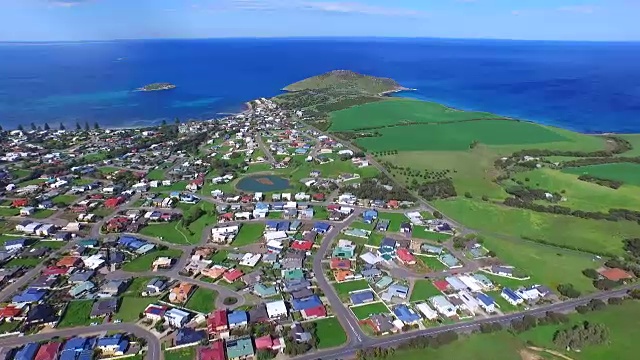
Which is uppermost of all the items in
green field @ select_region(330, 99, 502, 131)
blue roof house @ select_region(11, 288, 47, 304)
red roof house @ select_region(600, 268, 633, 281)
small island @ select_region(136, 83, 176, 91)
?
small island @ select_region(136, 83, 176, 91)

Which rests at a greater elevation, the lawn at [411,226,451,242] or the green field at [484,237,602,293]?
the lawn at [411,226,451,242]

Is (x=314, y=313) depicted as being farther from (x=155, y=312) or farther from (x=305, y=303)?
(x=155, y=312)

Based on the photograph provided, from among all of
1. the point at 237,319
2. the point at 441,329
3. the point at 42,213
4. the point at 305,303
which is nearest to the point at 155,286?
the point at 237,319

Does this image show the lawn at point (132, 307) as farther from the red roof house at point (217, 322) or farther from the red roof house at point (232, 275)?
the red roof house at point (232, 275)

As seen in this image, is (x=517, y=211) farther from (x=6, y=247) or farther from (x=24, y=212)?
(x=24, y=212)

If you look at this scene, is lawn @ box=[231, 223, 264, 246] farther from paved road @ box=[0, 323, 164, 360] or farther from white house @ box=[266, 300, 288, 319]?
paved road @ box=[0, 323, 164, 360]

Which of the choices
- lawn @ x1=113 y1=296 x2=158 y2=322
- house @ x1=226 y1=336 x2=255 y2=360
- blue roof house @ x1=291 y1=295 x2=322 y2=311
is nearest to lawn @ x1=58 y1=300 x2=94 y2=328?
lawn @ x1=113 y1=296 x2=158 y2=322

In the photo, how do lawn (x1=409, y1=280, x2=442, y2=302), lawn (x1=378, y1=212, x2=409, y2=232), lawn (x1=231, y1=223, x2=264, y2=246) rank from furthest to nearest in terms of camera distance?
lawn (x1=378, y1=212, x2=409, y2=232) → lawn (x1=231, y1=223, x2=264, y2=246) → lawn (x1=409, y1=280, x2=442, y2=302)
